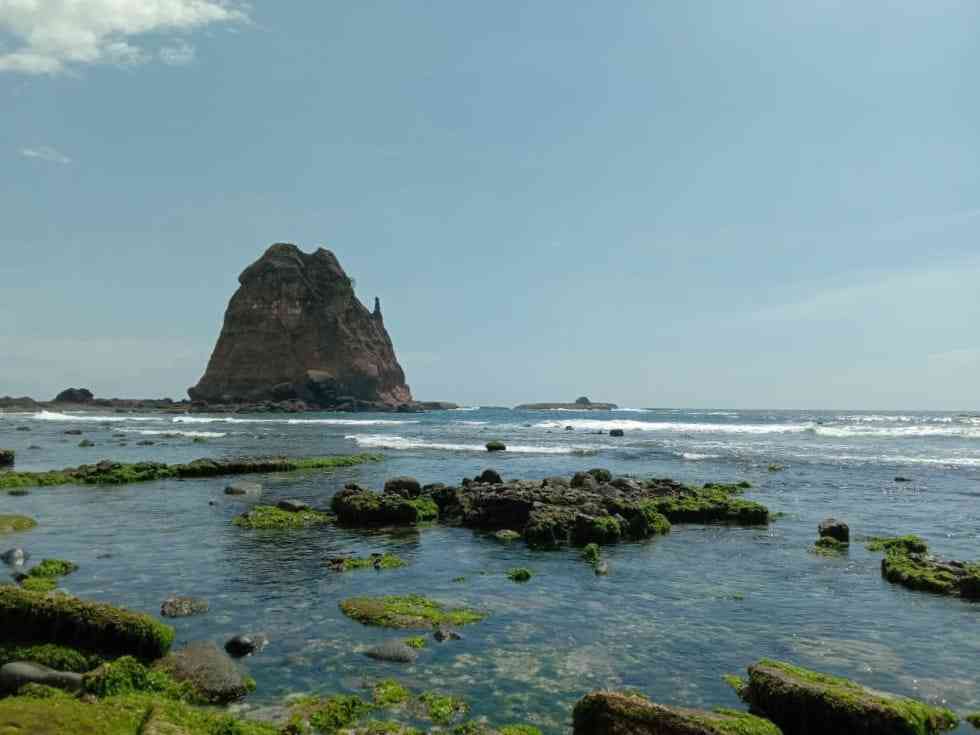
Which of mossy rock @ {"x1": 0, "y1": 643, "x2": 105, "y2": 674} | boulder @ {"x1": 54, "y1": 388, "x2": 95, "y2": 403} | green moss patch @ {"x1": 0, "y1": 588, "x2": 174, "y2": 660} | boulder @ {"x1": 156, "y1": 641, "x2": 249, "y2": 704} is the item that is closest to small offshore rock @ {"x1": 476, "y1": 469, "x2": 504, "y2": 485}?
boulder @ {"x1": 156, "y1": 641, "x2": 249, "y2": 704}

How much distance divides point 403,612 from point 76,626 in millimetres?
5989

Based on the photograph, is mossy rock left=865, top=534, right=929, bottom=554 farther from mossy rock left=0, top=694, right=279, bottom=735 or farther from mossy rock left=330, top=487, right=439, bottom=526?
mossy rock left=0, top=694, right=279, bottom=735

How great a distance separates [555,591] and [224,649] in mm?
7836

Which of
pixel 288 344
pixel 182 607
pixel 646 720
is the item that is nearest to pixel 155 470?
pixel 182 607

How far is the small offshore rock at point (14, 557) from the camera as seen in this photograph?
1703cm

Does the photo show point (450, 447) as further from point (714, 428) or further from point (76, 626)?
point (714, 428)

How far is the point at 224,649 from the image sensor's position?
1172 cm

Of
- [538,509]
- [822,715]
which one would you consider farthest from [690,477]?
[822,715]

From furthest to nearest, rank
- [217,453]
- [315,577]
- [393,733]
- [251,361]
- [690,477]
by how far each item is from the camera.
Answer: [251,361] → [217,453] → [690,477] → [315,577] → [393,733]

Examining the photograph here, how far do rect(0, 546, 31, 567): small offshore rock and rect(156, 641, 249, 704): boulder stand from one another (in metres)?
9.06

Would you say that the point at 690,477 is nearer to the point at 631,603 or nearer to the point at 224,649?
the point at 631,603

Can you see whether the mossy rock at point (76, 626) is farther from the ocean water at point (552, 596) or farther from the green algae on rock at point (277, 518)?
the green algae on rock at point (277, 518)

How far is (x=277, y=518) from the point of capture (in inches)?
976

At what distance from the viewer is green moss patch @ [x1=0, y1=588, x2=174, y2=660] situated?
10672 millimetres
